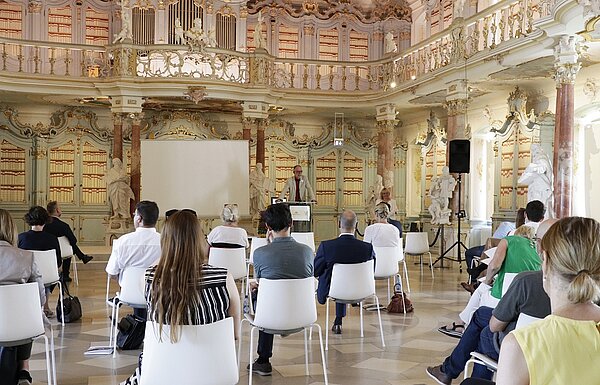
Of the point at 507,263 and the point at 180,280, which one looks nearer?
the point at 180,280

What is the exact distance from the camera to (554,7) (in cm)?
817

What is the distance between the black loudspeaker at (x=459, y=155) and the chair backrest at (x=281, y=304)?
803 centimetres

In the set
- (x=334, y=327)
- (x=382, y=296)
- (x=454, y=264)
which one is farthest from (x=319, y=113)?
(x=334, y=327)

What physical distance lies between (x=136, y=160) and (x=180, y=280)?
12.4 meters

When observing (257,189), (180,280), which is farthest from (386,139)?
(180,280)

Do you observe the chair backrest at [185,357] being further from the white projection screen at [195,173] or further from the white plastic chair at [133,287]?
the white projection screen at [195,173]

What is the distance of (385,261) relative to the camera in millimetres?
7277

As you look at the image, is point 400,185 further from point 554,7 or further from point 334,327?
point 334,327

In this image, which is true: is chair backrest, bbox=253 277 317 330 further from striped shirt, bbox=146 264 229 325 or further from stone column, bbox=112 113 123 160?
stone column, bbox=112 113 123 160

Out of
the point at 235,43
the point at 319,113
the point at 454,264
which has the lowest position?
the point at 454,264

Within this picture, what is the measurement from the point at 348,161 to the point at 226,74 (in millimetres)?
5266

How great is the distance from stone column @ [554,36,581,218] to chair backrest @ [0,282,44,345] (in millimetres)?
7574

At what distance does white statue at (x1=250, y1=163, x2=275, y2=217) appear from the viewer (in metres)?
15.3

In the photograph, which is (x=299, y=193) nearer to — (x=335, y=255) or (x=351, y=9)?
(x=351, y=9)
